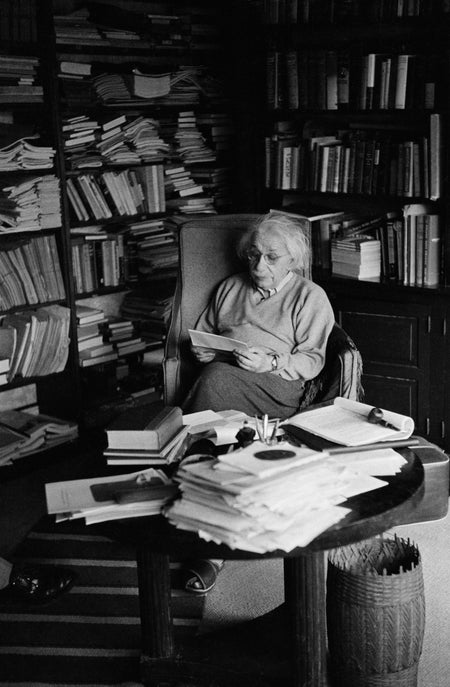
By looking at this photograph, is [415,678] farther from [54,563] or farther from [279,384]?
[54,563]

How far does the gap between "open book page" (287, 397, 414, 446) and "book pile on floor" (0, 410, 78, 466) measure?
181 cm

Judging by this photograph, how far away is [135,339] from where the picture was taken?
4.57 meters

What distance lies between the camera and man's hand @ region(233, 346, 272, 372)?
319 cm

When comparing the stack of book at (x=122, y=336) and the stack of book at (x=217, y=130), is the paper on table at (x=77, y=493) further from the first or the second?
the stack of book at (x=217, y=130)

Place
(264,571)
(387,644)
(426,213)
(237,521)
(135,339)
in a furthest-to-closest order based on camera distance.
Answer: (135,339), (426,213), (264,571), (387,644), (237,521)

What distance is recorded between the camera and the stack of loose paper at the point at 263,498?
1.82 meters

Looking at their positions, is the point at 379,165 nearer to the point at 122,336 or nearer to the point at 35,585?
the point at 122,336

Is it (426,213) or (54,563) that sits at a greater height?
(426,213)

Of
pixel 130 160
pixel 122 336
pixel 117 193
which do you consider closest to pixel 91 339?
pixel 122 336

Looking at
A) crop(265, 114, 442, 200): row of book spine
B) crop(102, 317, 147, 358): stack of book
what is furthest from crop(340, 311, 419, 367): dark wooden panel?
crop(102, 317, 147, 358): stack of book

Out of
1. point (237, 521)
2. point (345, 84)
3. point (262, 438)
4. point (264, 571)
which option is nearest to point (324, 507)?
point (237, 521)

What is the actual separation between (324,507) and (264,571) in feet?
4.00

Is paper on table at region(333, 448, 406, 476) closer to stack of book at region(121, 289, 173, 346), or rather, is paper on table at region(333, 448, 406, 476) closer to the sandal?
the sandal

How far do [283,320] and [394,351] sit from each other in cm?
86
